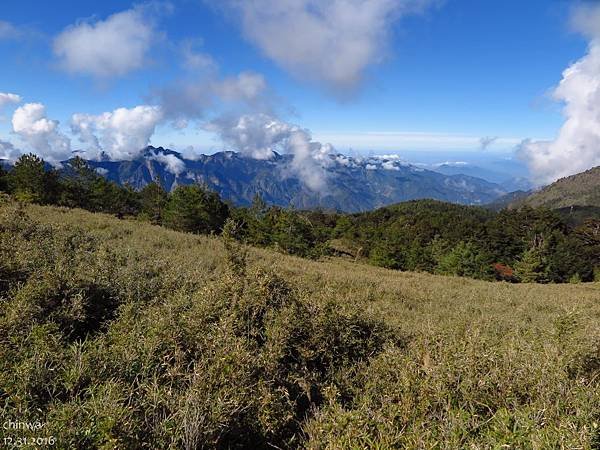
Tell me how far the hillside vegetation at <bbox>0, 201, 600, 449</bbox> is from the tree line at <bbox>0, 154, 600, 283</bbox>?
26.9m

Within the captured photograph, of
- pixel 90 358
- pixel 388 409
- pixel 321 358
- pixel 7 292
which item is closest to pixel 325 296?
pixel 321 358

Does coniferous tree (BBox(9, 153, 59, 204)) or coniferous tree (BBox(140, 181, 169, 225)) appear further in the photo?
coniferous tree (BBox(140, 181, 169, 225))

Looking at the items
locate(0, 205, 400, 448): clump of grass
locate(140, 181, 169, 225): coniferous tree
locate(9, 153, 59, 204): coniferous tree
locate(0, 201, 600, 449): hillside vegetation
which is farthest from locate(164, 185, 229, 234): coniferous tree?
locate(0, 201, 600, 449): hillside vegetation

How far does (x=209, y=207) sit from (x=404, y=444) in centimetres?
4577

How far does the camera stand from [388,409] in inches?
131

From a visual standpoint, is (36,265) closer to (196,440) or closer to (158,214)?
(196,440)

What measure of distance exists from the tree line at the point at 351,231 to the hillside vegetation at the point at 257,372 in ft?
88.2

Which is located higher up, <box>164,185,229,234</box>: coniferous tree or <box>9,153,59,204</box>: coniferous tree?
<box>9,153,59,204</box>: coniferous tree

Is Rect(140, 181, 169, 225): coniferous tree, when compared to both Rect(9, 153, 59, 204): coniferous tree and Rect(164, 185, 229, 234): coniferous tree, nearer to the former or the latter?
Rect(164, 185, 229, 234): coniferous tree

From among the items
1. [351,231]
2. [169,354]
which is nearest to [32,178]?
[169,354]

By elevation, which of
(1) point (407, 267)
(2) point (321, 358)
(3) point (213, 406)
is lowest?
(1) point (407, 267)

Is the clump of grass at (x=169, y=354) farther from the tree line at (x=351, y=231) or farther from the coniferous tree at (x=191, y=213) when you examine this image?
the coniferous tree at (x=191, y=213)

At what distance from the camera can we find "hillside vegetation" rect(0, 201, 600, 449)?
2.80m

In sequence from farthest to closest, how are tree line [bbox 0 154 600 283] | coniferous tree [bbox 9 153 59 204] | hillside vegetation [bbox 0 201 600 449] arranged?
1. tree line [bbox 0 154 600 283]
2. coniferous tree [bbox 9 153 59 204]
3. hillside vegetation [bbox 0 201 600 449]
